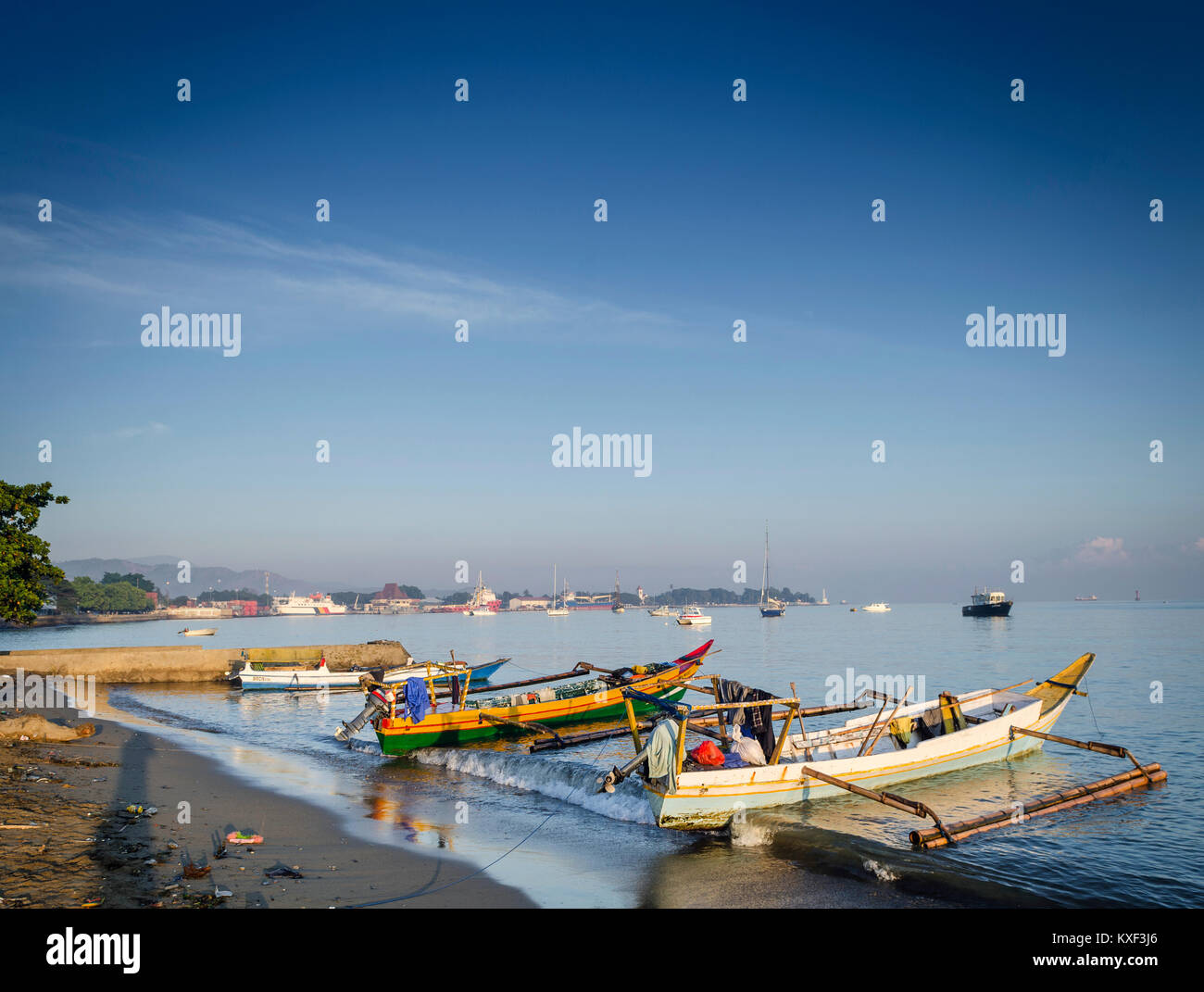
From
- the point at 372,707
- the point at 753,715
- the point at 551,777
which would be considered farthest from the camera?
the point at 372,707

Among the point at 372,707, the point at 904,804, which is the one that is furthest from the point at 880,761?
the point at 372,707

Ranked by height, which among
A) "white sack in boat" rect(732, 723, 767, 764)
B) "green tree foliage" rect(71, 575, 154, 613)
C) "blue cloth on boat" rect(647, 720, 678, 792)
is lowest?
"green tree foliage" rect(71, 575, 154, 613)

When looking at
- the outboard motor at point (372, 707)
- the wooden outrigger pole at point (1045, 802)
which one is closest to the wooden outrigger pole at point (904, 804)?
the wooden outrigger pole at point (1045, 802)

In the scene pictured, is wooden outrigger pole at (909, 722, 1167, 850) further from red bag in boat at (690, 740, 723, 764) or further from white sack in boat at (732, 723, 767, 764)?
red bag in boat at (690, 740, 723, 764)

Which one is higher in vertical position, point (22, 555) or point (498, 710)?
point (22, 555)

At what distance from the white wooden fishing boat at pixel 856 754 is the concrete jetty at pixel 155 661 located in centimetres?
3389

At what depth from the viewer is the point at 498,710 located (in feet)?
77.9

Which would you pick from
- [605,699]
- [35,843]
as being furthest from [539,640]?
[35,843]

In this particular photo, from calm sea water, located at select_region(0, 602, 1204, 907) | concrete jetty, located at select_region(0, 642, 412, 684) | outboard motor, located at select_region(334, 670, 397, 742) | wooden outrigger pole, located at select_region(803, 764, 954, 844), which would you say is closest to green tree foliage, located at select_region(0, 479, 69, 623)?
calm sea water, located at select_region(0, 602, 1204, 907)

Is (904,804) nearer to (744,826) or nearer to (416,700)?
(744,826)

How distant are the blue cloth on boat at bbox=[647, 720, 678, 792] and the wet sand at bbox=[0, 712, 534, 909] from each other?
3.99 meters

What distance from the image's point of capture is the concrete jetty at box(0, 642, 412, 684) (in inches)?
1599

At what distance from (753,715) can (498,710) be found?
1014cm
